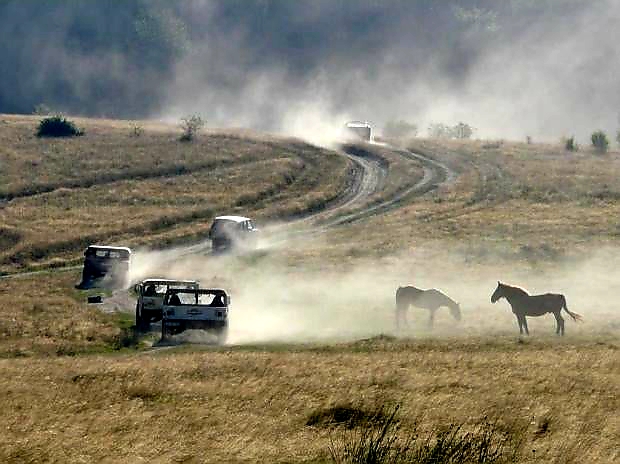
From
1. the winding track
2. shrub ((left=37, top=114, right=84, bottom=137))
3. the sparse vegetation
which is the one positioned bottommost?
the winding track

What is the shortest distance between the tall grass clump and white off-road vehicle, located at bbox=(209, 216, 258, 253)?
151 ft

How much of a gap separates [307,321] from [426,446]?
23867 millimetres

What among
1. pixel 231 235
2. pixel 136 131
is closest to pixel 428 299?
pixel 231 235

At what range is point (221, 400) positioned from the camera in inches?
1004

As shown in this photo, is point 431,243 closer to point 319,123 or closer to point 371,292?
point 371,292

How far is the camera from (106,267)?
5594 cm

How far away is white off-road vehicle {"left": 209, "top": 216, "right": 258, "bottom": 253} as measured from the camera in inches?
2667

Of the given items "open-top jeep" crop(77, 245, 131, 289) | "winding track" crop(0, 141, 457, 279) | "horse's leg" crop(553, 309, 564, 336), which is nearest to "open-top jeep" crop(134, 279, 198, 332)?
"open-top jeep" crop(77, 245, 131, 289)

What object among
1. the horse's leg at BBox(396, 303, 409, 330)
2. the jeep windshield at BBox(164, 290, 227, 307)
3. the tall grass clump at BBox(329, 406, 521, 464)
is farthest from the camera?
the horse's leg at BBox(396, 303, 409, 330)

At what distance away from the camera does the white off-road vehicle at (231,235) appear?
6775 cm

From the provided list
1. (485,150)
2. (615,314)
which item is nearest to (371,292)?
(615,314)

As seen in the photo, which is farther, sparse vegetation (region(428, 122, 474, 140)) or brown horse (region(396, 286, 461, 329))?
sparse vegetation (region(428, 122, 474, 140))

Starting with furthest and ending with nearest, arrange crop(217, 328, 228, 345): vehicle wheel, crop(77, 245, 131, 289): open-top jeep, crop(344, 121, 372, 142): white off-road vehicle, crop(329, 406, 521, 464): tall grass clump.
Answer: crop(344, 121, 372, 142): white off-road vehicle < crop(77, 245, 131, 289): open-top jeep < crop(217, 328, 228, 345): vehicle wheel < crop(329, 406, 521, 464): tall grass clump

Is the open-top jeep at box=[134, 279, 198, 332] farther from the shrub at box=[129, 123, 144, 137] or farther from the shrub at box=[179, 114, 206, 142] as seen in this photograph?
the shrub at box=[129, 123, 144, 137]
